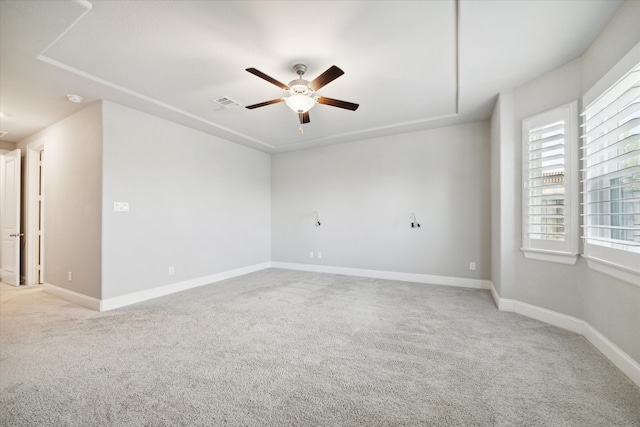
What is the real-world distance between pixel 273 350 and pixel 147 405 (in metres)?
0.96

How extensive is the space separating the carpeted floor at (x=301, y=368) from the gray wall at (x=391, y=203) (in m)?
1.37

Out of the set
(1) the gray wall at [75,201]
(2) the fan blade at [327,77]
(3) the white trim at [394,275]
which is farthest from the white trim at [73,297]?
(2) the fan blade at [327,77]

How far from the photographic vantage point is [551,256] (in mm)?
2869

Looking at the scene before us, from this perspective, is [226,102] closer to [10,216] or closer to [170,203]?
[170,203]

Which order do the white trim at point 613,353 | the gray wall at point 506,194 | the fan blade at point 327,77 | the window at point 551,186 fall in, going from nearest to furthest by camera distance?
1. the white trim at point 613,353
2. the fan blade at point 327,77
3. the window at point 551,186
4. the gray wall at point 506,194

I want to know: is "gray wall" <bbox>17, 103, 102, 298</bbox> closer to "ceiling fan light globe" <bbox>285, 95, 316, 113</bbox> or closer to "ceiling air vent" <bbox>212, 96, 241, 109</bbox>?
"ceiling air vent" <bbox>212, 96, 241, 109</bbox>

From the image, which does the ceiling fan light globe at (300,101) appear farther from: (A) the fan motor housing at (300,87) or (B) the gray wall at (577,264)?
(B) the gray wall at (577,264)

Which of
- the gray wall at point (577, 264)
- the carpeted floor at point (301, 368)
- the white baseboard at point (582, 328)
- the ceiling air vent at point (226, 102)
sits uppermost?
the ceiling air vent at point (226, 102)

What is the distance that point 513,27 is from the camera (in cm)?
221

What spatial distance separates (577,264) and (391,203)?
2786 mm

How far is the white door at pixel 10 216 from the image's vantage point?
4723 millimetres

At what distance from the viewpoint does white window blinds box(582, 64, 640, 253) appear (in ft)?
6.26

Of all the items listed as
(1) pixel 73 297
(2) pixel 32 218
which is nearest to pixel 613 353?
(1) pixel 73 297

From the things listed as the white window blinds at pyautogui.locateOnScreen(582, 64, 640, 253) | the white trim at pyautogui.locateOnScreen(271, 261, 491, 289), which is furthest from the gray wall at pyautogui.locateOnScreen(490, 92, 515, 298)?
the white trim at pyautogui.locateOnScreen(271, 261, 491, 289)
